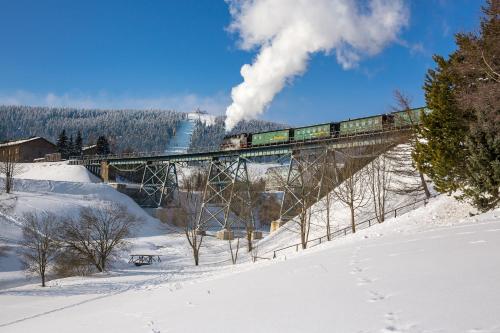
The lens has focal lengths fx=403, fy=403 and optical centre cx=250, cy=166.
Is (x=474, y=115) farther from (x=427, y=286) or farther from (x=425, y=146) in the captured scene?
(x=427, y=286)

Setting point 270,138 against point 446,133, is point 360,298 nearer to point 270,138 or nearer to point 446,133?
→ point 446,133

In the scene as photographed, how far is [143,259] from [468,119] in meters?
22.9

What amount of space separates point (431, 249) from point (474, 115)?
35.4 feet

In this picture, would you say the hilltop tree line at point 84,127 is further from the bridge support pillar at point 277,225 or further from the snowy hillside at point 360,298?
the snowy hillside at point 360,298

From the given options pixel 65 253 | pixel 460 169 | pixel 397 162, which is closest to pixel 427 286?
pixel 460 169

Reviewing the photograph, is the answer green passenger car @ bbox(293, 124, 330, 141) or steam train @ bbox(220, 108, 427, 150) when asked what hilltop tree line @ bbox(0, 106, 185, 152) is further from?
green passenger car @ bbox(293, 124, 330, 141)

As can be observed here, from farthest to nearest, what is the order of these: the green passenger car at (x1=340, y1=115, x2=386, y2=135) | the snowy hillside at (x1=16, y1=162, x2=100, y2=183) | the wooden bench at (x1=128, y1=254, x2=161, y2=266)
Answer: the snowy hillside at (x1=16, y1=162, x2=100, y2=183) → the green passenger car at (x1=340, y1=115, x2=386, y2=135) → the wooden bench at (x1=128, y1=254, x2=161, y2=266)

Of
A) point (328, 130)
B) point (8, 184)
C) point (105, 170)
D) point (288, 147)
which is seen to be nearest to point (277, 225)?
point (288, 147)

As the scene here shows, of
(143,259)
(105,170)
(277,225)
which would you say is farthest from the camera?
(105,170)

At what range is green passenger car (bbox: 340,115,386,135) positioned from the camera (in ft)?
105

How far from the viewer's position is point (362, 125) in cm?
3356

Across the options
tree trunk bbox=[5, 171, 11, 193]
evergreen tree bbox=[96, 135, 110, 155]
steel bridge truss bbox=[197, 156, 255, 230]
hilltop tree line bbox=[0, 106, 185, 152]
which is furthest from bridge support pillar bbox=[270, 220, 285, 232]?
hilltop tree line bbox=[0, 106, 185, 152]

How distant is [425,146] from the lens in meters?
19.2

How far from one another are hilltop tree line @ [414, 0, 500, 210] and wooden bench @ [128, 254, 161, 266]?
63.5ft
